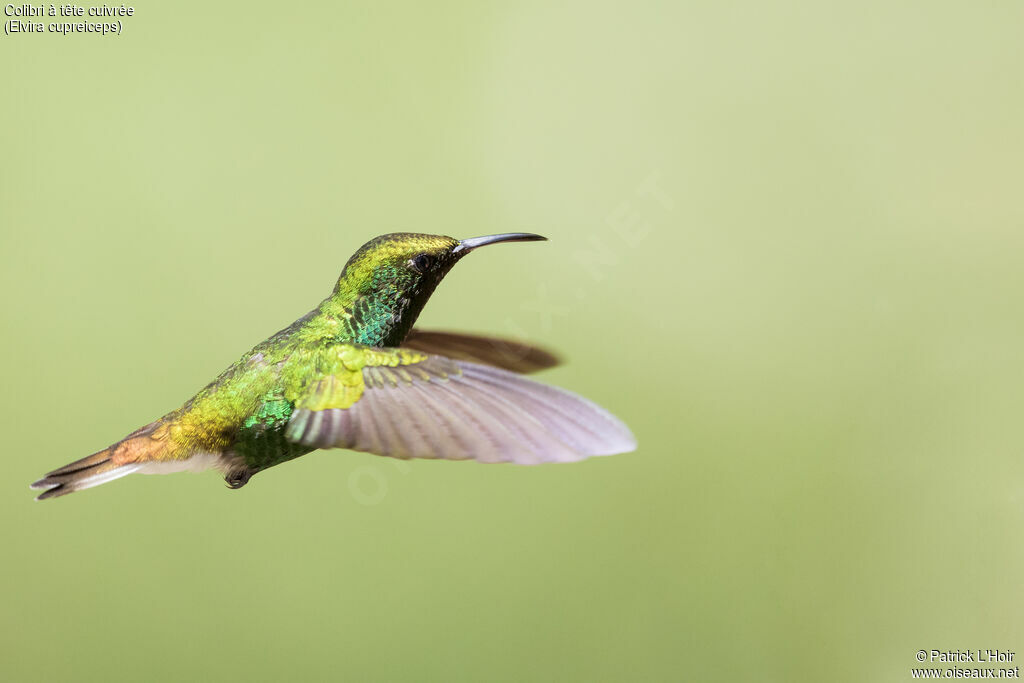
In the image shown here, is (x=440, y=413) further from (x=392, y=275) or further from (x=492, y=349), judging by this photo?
(x=492, y=349)

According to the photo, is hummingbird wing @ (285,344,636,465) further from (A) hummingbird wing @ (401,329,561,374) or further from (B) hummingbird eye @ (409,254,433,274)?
(A) hummingbird wing @ (401,329,561,374)

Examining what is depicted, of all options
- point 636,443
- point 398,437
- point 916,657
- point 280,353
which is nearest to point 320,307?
point 280,353

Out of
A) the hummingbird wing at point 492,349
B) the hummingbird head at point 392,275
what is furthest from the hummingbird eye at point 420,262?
the hummingbird wing at point 492,349

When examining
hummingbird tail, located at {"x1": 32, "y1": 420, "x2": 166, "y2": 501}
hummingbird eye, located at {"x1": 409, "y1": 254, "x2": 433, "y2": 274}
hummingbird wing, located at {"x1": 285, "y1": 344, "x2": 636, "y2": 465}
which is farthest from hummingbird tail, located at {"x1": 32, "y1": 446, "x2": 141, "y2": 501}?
hummingbird eye, located at {"x1": 409, "y1": 254, "x2": 433, "y2": 274}

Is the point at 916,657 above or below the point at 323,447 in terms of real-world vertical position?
below

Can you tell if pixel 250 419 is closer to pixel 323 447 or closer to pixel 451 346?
pixel 323 447

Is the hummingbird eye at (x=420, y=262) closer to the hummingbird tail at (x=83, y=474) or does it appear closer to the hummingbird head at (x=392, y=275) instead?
the hummingbird head at (x=392, y=275)
